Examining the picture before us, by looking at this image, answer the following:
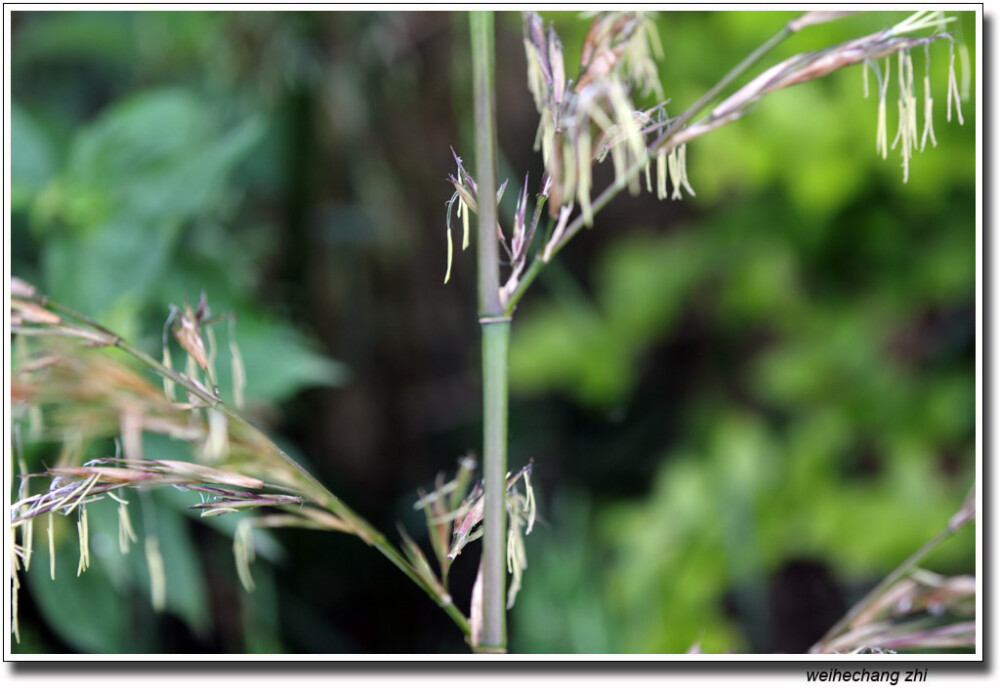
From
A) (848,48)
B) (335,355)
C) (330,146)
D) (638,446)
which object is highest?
(330,146)

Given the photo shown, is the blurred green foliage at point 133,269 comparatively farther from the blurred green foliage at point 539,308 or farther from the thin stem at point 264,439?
the thin stem at point 264,439

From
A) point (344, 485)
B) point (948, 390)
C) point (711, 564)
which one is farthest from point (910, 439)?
point (344, 485)

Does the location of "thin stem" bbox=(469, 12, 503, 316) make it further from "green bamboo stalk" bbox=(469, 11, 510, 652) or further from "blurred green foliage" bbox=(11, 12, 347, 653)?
"blurred green foliage" bbox=(11, 12, 347, 653)

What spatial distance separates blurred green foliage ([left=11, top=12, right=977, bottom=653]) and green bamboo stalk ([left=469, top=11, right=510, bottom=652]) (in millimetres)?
376

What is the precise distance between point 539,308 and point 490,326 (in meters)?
0.75

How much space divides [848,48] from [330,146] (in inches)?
33.6

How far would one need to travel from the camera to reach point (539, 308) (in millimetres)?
1063

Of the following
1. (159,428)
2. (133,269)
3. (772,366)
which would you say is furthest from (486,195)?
(772,366)

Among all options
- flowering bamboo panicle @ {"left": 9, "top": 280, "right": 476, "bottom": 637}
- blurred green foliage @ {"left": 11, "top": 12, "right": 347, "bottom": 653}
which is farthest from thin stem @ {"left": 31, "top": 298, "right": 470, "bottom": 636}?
blurred green foliage @ {"left": 11, "top": 12, "right": 347, "bottom": 653}

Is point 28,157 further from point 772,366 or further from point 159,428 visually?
point 772,366
